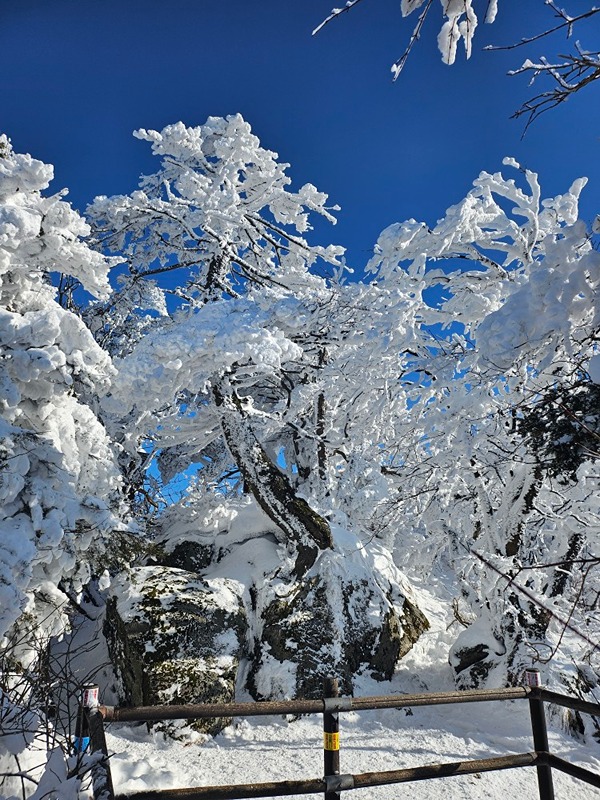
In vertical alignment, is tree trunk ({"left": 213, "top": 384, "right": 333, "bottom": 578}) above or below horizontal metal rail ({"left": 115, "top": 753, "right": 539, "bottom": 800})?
above

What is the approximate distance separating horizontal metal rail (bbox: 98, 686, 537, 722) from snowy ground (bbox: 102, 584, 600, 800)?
2699 millimetres

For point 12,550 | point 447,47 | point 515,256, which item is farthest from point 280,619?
point 447,47

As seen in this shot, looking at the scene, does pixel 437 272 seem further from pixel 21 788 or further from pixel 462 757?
pixel 21 788

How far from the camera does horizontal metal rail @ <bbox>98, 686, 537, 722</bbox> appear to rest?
9.61 feet

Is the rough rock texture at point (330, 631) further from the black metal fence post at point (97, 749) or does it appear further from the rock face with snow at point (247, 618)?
the black metal fence post at point (97, 749)

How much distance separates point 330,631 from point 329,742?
6178mm

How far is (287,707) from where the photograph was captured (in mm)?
3240

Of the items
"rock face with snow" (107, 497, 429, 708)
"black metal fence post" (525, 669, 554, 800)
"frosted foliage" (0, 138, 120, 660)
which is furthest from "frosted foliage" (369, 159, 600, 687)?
"frosted foliage" (0, 138, 120, 660)

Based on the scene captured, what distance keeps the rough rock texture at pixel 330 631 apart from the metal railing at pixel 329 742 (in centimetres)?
531

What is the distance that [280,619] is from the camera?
29.3 feet

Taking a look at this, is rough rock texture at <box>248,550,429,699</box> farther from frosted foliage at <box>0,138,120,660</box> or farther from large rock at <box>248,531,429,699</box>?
frosted foliage at <box>0,138,120,660</box>

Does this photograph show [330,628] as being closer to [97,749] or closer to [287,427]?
[287,427]

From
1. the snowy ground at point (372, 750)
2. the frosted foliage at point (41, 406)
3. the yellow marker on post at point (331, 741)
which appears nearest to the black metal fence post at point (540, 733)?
the yellow marker on post at point (331, 741)

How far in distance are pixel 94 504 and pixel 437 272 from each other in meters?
6.87
